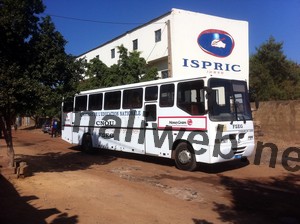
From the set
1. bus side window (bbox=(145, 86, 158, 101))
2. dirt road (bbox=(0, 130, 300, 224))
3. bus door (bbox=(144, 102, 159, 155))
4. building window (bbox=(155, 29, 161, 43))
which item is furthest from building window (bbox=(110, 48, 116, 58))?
dirt road (bbox=(0, 130, 300, 224))

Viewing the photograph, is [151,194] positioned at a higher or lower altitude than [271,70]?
lower

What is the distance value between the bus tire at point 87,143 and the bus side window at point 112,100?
2176 mm

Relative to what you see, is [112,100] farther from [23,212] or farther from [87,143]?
[23,212]

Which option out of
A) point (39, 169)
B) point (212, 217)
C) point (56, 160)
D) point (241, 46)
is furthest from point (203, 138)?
point (241, 46)

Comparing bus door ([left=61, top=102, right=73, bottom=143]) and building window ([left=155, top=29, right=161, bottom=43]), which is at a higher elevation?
building window ([left=155, top=29, right=161, bottom=43])

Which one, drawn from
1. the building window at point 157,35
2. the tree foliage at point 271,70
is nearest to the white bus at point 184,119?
the building window at point 157,35

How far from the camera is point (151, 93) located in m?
13.0

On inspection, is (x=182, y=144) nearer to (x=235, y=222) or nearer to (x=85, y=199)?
(x=85, y=199)

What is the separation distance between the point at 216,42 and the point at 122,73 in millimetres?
7097

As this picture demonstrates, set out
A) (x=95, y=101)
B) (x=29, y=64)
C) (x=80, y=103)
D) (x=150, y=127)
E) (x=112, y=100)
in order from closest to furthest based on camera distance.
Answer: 1. (x=29, y=64)
2. (x=150, y=127)
3. (x=112, y=100)
4. (x=95, y=101)
5. (x=80, y=103)

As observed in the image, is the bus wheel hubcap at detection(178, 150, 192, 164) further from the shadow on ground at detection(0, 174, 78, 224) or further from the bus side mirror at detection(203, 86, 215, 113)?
the shadow on ground at detection(0, 174, 78, 224)

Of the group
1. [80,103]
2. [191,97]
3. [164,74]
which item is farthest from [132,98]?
[164,74]

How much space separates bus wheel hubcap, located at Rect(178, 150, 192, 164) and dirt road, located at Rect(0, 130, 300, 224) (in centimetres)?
48

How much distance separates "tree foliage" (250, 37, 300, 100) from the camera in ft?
118
